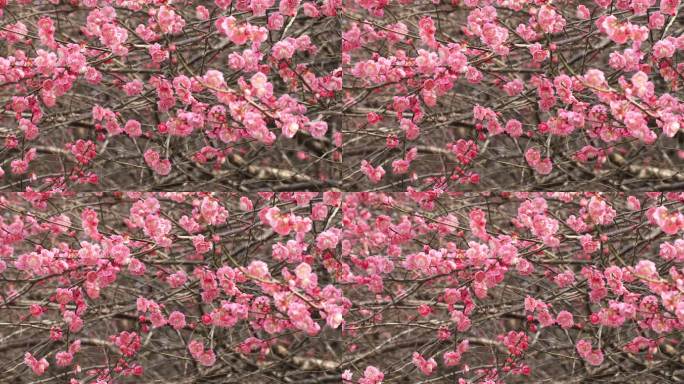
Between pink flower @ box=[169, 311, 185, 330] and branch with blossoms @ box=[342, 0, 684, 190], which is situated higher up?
branch with blossoms @ box=[342, 0, 684, 190]

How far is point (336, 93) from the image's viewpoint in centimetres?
278

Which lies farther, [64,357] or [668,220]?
[64,357]

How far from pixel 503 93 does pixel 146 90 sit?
1.15 meters

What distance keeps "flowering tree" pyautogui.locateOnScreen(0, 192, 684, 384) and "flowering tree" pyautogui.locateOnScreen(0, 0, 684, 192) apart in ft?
0.28

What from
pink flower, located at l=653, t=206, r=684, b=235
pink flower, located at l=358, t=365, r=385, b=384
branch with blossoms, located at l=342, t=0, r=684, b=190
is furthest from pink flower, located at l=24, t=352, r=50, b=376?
pink flower, located at l=653, t=206, r=684, b=235

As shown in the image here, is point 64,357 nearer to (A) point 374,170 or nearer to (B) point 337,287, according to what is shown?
(B) point 337,287

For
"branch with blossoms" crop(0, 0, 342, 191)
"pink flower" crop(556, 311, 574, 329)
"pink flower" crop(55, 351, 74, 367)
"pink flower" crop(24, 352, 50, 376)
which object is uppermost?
"branch with blossoms" crop(0, 0, 342, 191)

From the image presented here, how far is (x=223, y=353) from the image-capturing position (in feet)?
9.25

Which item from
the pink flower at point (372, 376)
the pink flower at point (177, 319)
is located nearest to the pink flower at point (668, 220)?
the pink flower at point (372, 376)

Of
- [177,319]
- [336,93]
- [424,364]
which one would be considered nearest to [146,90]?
[336,93]

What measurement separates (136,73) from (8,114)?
0.44 meters

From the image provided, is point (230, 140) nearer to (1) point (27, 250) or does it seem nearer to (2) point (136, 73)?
(2) point (136, 73)

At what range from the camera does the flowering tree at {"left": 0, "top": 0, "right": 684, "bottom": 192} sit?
2.71 meters

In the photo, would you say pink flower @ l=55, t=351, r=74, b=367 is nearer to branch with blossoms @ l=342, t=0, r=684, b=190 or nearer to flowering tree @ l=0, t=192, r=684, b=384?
flowering tree @ l=0, t=192, r=684, b=384
